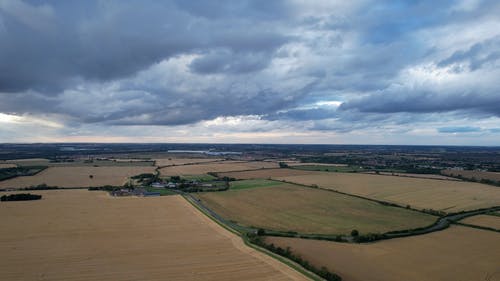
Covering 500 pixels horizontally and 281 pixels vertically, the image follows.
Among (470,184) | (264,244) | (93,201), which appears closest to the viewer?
(264,244)

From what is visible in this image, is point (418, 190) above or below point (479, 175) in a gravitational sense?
below

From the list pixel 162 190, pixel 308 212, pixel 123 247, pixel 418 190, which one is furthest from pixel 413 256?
pixel 162 190

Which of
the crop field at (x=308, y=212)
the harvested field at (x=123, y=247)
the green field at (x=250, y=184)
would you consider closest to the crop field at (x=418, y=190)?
the crop field at (x=308, y=212)

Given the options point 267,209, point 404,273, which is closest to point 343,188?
point 267,209

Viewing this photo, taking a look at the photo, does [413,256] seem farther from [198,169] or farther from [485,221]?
[198,169]

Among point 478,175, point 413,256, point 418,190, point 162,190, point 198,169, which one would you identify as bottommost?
point 413,256

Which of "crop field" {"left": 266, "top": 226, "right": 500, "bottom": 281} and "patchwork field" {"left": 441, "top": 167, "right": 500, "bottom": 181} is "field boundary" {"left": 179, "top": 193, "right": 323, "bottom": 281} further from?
"patchwork field" {"left": 441, "top": 167, "right": 500, "bottom": 181}

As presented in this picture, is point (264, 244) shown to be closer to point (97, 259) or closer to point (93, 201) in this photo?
point (97, 259)
